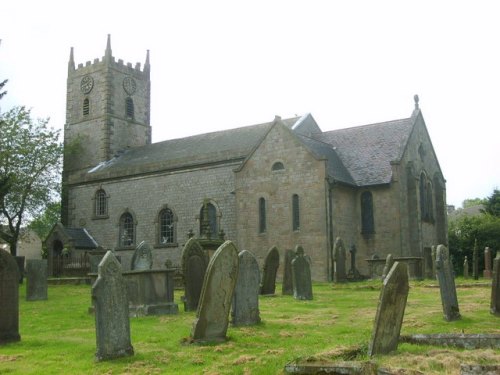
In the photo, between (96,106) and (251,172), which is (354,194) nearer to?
(251,172)

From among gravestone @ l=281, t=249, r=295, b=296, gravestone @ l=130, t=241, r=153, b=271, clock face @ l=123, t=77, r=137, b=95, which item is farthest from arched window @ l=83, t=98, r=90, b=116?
gravestone @ l=281, t=249, r=295, b=296

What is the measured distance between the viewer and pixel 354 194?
3278cm

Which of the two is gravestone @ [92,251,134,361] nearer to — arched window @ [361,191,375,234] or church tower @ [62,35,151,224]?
arched window @ [361,191,375,234]

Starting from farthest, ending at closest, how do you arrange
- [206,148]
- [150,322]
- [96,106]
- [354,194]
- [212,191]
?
[96,106] → [206,148] → [212,191] → [354,194] → [150,322]

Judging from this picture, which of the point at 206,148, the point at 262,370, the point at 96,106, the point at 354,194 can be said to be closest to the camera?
the point at 262,370

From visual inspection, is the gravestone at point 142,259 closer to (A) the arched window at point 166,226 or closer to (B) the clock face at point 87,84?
(A) the arched window at point 166,226

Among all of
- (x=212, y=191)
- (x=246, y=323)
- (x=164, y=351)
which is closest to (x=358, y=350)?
(x=164, y=351)

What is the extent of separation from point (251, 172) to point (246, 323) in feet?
70.5

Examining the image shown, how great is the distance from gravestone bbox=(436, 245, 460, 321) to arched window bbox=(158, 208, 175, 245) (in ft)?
86.8

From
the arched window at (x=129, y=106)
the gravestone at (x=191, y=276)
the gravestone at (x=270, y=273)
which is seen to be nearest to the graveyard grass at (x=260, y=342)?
the gravestone at (x=191, y=276)

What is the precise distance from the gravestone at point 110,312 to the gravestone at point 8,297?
2281mm

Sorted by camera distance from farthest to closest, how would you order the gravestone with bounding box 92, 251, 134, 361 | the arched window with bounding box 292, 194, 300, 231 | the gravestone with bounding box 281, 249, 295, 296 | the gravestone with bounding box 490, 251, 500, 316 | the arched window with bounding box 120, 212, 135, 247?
the arched window with bounding box 120, 212, 135, 247 → the arched window with bounding box 292, 194, 300, 231 → the gravestone with bounding box 281, 249, 295, 296 → the gravestone with bounding box 490, 251, 500, 316 → the gravestone with bounding box 92, 251, 134, 361

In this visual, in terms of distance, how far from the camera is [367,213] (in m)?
32.8

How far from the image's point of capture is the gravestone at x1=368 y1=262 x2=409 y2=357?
26.7 ft
